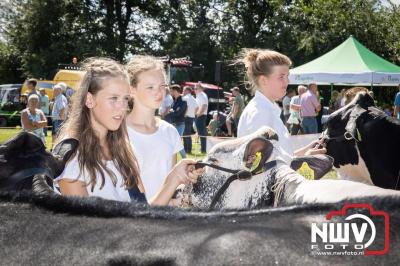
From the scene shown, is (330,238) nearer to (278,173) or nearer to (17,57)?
(278,173)

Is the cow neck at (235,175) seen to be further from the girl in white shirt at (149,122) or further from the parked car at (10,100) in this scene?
the parked car at (10,100)

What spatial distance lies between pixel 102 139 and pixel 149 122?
96cm

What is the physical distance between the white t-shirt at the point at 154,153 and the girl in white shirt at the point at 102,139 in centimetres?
54

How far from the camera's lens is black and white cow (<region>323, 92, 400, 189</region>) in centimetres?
369

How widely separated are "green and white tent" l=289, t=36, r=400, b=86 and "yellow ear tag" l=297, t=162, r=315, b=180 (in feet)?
41.5

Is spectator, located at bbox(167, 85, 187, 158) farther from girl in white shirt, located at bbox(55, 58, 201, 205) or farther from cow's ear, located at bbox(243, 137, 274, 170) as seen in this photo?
cow's ear, located at bbox(243, 137, 274, 170)

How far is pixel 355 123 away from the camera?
3867 mm

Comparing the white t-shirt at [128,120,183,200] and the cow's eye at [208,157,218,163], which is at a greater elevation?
the cow's eye at [208,157,218,163]

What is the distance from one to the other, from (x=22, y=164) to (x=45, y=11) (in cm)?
4199

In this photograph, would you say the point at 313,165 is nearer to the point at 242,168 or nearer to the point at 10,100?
the point at 242,168

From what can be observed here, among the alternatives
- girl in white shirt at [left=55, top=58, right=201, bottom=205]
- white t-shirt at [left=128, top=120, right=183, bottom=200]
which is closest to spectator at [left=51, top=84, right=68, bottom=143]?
white t-shirt at [left=128, top=120, right=183, bottom=200]

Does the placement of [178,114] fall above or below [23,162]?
below

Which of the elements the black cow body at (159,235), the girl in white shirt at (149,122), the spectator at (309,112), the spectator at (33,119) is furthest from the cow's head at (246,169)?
the spectator at (309,112)

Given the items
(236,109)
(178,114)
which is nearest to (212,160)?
(178,114)
